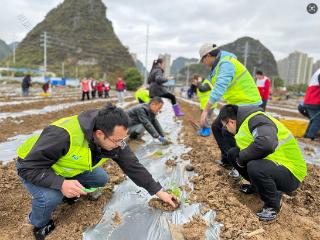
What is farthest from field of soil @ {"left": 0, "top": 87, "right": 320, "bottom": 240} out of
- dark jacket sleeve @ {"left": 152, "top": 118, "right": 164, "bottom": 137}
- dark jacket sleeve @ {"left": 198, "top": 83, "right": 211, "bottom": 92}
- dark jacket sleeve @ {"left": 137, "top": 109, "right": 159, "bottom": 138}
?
dark jacket sleeve @ {"left": 198, "top": 83, "right": 211, "bottom": 92}

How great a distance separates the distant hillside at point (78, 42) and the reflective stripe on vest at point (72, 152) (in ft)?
253

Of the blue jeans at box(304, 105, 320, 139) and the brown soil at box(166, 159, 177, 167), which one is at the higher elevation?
the blue jeans at box(304, 105, 320, 139)

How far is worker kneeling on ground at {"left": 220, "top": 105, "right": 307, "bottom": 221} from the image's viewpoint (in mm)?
2455

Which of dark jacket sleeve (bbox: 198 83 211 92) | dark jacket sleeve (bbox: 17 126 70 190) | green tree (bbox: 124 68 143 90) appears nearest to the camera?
dark jacket sleeve (bbox: 17 126 70 190)

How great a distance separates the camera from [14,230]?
8.06 ft

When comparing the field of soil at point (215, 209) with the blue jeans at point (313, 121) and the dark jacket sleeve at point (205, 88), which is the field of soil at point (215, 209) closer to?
the blue jeans at point (313, 121)

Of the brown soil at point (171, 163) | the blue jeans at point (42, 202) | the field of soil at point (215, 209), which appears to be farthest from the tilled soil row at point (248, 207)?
the blue jeans at point (42, 202)

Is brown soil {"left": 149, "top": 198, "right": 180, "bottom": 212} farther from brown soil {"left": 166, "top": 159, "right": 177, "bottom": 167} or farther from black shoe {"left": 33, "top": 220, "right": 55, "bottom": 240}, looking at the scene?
brown soil {"left": 166, "top": 159, "right": 177, "bottom": 167}

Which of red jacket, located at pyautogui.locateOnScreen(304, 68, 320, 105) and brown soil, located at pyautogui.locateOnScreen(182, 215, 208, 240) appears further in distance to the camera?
red jacket, located at pyautogui.locateOnScreen(304, 68, 320, 105)

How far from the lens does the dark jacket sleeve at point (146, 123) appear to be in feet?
16.7

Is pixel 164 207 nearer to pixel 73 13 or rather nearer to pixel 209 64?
pixel 209 64

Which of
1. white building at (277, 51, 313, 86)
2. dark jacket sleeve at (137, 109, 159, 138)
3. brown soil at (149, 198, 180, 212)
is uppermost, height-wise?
white building at (277, 51, 313, 86)

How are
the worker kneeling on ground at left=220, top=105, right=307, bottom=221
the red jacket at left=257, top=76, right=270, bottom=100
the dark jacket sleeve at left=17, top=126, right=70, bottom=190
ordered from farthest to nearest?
the red jacket at left=257, top=76, right=270, bottom=100 → the worker kneeling on ground at left=220, top=105, right=307, bottom=221 → the dark jacket sleeve at left=17, top=126, right=70, bottom=190

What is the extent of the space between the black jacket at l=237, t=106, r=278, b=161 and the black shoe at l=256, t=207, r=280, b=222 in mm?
453
